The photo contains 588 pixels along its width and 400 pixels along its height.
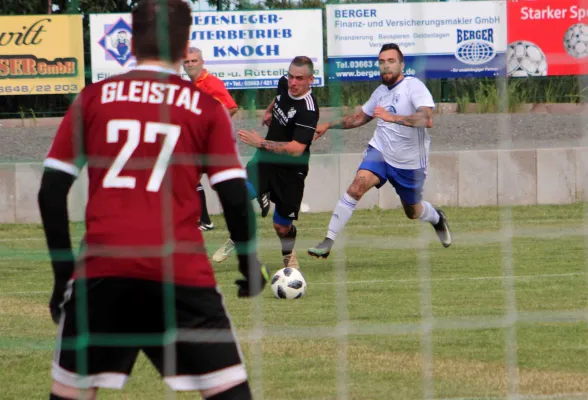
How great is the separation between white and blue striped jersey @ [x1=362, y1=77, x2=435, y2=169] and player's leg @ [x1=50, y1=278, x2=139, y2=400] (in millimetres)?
5922

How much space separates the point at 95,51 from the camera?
15.9 meters

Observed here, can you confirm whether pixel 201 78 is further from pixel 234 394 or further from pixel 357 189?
pixel 234 394

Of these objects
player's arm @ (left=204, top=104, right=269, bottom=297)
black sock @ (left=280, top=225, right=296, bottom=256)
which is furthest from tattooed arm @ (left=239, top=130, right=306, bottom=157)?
player's arm @ (left=204, top=104, right=269, bottom=297)

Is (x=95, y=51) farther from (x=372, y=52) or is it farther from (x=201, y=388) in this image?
(x=201, y=388)

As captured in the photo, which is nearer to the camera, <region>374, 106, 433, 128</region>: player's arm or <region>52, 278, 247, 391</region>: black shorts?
<region>52, 278, 247, 391</region>: black shorts

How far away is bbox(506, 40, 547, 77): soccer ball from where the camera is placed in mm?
17172

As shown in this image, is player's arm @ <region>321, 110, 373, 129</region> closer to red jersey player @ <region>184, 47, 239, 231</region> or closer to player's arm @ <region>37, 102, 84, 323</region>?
red jersey player @ <region>184, 47, 239, 231</region>

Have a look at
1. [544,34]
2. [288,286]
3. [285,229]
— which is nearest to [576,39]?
[544,34]

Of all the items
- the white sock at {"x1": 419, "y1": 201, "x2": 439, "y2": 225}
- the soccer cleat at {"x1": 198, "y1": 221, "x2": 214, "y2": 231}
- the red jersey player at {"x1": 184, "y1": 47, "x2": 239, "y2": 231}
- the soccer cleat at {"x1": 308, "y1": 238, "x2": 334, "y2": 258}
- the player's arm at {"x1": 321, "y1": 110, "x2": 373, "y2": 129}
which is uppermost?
the red jersey player at {"x1": 184, "y1": 47, "x2": 239, "y2": 231}

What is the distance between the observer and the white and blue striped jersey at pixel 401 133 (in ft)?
29.4

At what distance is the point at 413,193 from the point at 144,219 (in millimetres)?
6118

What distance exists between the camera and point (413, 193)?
9156mm

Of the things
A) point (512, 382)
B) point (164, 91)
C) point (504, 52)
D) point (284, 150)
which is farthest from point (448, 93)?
point (164, 91)

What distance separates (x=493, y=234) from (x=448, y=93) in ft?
19.7
